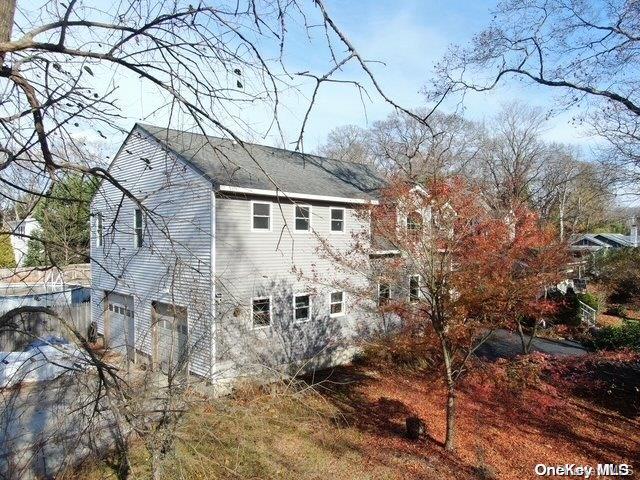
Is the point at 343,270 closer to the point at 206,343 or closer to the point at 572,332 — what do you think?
the point at 206,343

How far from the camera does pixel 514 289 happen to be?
386 inches

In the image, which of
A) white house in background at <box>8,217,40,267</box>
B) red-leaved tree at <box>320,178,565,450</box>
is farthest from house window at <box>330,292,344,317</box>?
white house in background at <box>8,217,40,267</box>

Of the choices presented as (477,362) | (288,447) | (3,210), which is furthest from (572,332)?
(3,210)

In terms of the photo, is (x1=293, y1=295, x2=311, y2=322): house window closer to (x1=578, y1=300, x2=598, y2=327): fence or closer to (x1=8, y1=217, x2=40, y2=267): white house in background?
(x1=8, y1=217, x2=40, y2=267): white house in background

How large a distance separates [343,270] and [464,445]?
22.1 ft

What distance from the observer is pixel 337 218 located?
52.8ft

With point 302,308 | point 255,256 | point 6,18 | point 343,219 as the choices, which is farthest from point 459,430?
point 6,18

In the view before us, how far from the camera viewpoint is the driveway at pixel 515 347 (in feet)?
56.5

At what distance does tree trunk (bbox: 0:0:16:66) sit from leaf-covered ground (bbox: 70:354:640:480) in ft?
17.5

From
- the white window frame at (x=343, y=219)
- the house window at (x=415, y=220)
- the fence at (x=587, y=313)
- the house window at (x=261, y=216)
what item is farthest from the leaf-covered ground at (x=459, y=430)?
the fence at (x=587, y=313)

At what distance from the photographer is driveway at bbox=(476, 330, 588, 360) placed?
17.2m

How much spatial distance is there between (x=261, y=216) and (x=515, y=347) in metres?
12.1

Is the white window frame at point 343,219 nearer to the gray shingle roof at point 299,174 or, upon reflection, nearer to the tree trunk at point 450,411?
the gray shingle roof at point 299,174

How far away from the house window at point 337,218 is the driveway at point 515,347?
7192 millimetres
